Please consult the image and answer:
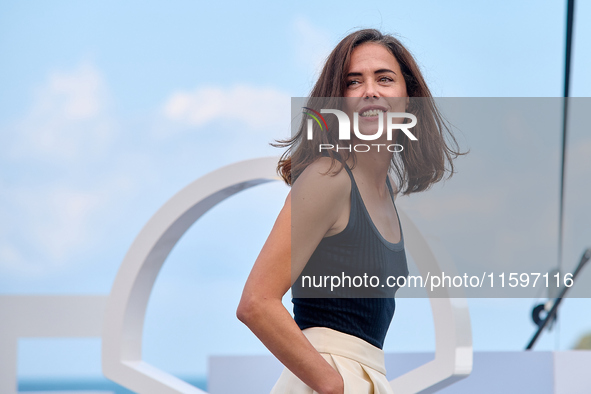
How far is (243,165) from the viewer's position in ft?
8.45

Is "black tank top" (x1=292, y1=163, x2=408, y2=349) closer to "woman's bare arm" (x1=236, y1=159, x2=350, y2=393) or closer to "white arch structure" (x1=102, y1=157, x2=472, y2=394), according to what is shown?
"woman's bare arm" (x1=236, y1=159, x2=350, y2=393)

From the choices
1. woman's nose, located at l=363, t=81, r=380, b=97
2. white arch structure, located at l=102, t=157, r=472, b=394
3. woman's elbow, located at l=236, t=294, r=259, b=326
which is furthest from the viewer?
white arch structure, located at l=102, t=157, r=472, b=394

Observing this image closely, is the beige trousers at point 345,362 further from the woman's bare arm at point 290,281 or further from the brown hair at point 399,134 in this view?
the brown hair at point 399,134

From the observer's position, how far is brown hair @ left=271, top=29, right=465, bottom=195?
3.70 ft

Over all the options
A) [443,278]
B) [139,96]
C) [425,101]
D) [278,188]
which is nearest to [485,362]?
[443,278]

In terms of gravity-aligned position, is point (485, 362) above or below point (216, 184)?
below

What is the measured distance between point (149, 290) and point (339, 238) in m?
1.98

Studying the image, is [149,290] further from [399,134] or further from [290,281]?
[290,281]

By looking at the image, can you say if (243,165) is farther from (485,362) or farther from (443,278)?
(485,362)

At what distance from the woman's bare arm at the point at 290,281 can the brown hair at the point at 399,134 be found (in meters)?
0.09

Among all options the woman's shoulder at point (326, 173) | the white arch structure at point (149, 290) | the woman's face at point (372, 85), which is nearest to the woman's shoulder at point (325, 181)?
the woman's shoulder at point (326, 173)

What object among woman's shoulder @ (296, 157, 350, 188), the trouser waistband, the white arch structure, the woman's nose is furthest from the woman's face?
the white arch structure

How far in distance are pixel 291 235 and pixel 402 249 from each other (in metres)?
0.28

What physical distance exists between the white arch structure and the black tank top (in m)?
1.35
